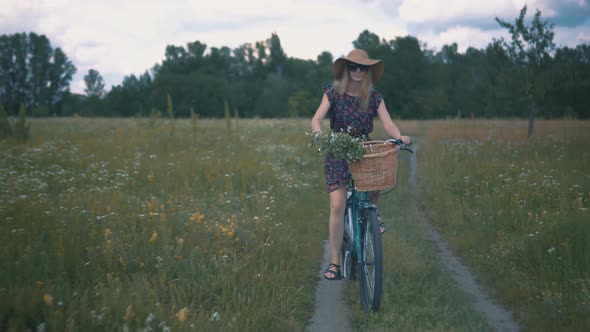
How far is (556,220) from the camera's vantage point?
5.29 metres

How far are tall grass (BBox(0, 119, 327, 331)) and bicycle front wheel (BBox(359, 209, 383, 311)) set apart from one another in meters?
0.62

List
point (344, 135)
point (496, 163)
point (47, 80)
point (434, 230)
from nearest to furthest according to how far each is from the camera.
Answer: point (344, 135)
point (434, 230)
point (496, 163)
point (47, 80)

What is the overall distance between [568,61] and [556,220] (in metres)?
17.7

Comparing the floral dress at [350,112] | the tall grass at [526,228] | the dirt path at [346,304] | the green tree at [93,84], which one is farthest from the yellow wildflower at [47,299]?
the green tree at [93,84]

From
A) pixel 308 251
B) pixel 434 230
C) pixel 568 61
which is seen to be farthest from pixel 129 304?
pixel 568 61

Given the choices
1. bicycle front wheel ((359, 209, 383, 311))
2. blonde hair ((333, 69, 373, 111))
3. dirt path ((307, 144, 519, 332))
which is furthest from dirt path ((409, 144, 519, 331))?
blonde hair ((333, 69, 373, 111))

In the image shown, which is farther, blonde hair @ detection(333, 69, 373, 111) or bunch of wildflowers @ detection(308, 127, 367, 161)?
blonde hair @ detection(333, 69, 373, 111)

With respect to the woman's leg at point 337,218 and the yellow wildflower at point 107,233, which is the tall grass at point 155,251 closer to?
the yellow wildflower at point 107,233

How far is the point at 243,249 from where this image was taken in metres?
5.18

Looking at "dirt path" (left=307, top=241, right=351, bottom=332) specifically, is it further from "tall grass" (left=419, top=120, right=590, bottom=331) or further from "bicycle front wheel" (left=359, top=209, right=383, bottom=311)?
"tall grass" (left=419, top=120, right=590, bottom=331)

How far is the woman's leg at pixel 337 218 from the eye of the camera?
4.45m

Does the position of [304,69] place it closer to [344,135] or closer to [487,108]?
[487,108]

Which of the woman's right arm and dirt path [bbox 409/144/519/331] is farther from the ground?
the woman's right arm

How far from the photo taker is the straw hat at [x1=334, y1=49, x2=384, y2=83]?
4395mm
